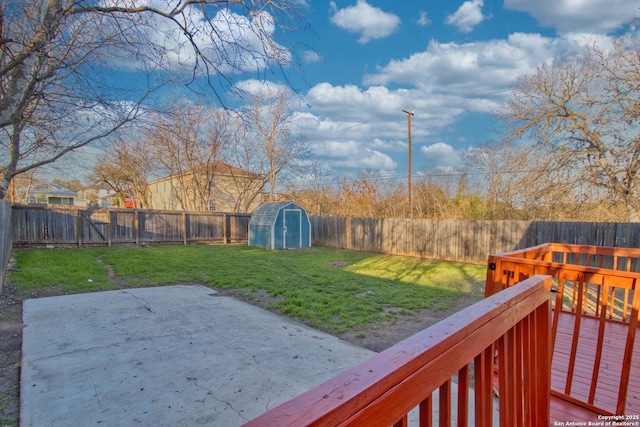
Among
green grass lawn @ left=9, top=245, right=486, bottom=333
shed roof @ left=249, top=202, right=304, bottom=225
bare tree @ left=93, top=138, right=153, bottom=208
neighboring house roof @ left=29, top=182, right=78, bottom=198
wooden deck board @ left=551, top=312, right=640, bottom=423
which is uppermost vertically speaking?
bare tree @ left=93, top=138, right=153, bottom=208

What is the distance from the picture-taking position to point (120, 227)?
496 inches

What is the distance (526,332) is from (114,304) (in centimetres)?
543

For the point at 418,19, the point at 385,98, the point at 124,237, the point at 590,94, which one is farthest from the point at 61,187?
the point at 590,94

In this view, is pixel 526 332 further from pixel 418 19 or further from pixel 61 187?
pixel 61 187

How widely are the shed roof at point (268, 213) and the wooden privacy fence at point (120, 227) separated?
1992mm

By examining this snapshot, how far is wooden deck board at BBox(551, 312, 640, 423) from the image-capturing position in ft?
Result: 6.73

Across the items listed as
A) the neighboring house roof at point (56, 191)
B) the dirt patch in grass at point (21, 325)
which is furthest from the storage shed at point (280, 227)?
the neighboring house roof at point (56, 191)

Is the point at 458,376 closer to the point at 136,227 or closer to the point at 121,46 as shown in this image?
the point at 121,46

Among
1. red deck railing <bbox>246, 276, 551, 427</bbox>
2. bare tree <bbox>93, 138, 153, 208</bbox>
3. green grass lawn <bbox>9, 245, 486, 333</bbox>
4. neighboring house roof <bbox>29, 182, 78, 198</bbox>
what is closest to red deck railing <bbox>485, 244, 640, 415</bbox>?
red deck railing <bbox>246, 276, 551, 427</bbox>

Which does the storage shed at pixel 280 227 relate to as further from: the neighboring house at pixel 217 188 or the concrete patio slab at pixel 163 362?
the concrete patio slab at pixel 163 362

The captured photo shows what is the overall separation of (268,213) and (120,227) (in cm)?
581

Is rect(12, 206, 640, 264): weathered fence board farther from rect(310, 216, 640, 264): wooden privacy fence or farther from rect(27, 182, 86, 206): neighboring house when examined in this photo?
rect(27, 182, 86, 206): neighboring house

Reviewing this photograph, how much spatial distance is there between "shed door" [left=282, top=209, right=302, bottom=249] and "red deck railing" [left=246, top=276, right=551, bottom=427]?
1225 cm

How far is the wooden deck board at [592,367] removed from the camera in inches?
80.8
